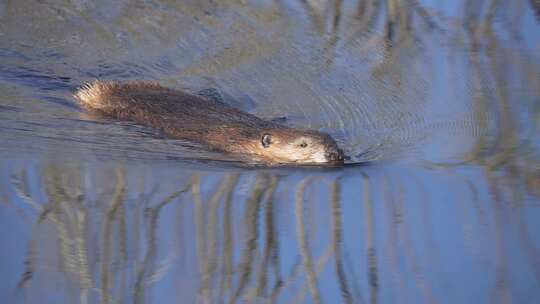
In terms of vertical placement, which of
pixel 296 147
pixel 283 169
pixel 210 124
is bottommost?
pixel 283 169

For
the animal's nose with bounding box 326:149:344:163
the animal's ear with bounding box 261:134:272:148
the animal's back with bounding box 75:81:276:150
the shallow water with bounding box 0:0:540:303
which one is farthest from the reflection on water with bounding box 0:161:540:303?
the animal's back with bounding box 75:81:276:150

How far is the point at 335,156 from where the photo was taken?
4945mm

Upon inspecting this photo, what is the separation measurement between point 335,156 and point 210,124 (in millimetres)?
807

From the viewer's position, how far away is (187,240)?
3.93 m

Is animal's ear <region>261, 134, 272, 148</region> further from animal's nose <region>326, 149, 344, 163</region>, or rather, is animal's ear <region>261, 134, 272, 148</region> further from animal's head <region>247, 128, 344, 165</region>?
animal's nose <region>326, 149, 344, 163</region>

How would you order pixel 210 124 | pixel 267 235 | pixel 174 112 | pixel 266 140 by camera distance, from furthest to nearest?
pixel 174 112 < pixel 210 124 < pixel 266 140 < pixel 267 235

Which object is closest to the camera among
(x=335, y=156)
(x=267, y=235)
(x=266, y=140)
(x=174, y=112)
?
(x=267, y=235)

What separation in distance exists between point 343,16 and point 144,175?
317 cm

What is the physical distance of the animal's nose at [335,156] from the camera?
492 centimetres

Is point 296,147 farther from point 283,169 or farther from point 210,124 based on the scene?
point 210,124

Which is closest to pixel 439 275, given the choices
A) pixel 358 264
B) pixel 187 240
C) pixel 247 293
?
pixel 358 264

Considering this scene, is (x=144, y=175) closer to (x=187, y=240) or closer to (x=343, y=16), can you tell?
(x=187, y=240)


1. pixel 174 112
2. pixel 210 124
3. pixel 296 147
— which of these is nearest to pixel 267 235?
pixel 296 147

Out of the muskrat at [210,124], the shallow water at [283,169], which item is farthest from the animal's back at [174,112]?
the shallow water at [283,169]
